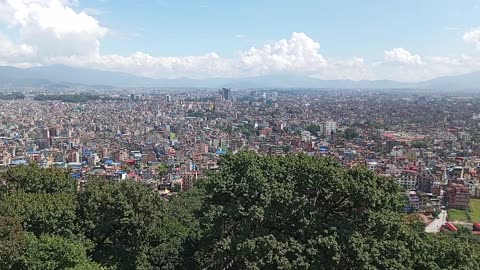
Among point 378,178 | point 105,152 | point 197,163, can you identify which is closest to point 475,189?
point 197,163

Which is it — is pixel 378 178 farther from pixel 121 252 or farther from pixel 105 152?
→ pixel 105 152

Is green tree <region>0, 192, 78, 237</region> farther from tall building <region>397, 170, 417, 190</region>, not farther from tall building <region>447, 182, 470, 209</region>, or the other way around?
tall building <region>397, 170, 417, 190</region>

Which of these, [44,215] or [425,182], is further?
[425,182]

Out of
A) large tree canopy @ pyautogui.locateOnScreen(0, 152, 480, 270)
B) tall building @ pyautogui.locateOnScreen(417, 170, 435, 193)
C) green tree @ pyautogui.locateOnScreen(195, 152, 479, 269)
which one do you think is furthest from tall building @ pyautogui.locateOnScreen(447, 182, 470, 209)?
green tree @ pyautogui.locateOnScreen(195, 152, 479, 269)

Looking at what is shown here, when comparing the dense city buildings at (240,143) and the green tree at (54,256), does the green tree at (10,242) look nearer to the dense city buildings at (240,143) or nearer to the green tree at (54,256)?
the green tree at (54,256)

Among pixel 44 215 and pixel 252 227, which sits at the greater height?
pixel 252 227

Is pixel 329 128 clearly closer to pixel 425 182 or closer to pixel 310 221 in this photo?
pixel 425 182

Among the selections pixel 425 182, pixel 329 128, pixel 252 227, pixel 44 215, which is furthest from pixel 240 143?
pixel 252 227

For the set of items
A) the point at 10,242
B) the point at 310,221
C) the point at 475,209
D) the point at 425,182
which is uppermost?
the point at 310,221
